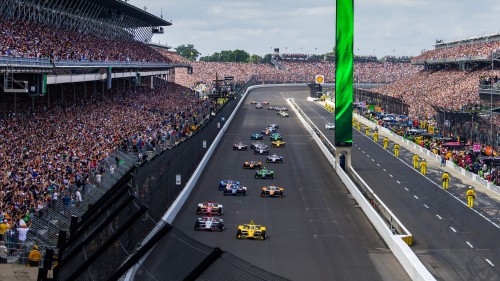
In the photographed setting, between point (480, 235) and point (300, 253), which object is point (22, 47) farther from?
point (480, 235)

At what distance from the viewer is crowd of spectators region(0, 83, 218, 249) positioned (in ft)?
84.0

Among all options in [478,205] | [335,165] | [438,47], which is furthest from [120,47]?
[438,47]

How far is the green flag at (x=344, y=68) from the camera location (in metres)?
50.8

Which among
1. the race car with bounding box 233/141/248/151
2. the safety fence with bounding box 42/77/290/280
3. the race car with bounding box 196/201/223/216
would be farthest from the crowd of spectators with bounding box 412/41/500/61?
the safety fence with bounding box 42/77/290/280

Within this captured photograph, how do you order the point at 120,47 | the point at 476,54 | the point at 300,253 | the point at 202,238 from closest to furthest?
the point at 300,253 → the point at 202,238 → the point at 120,47 → the point at 476,54

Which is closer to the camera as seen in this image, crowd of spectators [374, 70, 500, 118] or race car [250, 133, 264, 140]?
race car [250, 133, 264, 140]

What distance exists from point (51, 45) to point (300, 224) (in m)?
26.9

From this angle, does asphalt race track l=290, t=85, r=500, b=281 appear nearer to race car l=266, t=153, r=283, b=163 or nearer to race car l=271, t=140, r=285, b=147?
race car l=266, t=153, r=283, b=163

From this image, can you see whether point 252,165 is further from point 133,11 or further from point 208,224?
point 133,11

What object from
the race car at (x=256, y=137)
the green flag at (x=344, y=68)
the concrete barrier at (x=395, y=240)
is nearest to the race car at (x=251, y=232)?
the concrete barrier at (x=395, y=240)

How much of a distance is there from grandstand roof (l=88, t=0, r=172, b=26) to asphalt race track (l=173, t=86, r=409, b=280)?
30636 mm

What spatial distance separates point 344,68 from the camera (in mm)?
51188

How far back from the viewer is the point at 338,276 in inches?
976

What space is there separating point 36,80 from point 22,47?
254cm
